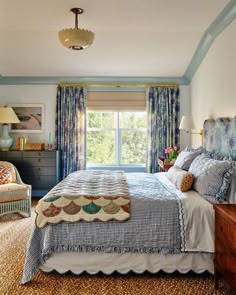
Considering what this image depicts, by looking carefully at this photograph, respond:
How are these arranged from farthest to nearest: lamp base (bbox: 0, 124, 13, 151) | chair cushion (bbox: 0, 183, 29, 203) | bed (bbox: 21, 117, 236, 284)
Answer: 1. lamp base (bbox: 0, 124, 13, 151)
2. chair cushion (bbox: 0, 183, 29, 203)
3. bed (bbox: 21, 117, 236, 284)

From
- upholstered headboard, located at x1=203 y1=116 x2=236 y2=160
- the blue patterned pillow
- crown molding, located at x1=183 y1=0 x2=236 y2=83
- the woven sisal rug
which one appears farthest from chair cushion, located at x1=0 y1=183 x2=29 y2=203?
crown molding, located at x1=183 y1=0 x2=236 y2=83

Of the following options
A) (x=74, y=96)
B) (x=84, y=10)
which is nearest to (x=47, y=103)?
(x=74, y=96)

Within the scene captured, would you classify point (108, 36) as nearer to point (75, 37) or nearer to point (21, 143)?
point (75, 37)

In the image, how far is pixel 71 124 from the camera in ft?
19.1

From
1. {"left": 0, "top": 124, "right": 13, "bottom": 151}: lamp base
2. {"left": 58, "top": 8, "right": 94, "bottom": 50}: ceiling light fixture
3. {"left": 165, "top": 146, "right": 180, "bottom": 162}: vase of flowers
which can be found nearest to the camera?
{"left": 58, "top": 8, "right": 94, "bottom": 50}: ceiling light fixture

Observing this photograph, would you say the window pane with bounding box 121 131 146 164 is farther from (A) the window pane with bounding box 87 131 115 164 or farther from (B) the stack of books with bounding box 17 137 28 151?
(B) the stack of books with bounding box 17 137 28 151

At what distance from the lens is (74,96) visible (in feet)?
19.1

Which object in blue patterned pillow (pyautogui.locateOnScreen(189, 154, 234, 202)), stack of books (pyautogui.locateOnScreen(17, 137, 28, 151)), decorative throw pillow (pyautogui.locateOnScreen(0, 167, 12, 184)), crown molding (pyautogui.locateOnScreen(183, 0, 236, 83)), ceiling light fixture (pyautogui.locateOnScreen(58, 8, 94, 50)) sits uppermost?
crown molding (pyautogui.locateOnScreen(183, 0, 236, 83))

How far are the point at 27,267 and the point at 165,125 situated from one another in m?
3.99

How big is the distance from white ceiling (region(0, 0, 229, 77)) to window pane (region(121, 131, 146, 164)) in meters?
1.17

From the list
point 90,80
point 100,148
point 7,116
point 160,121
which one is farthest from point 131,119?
point 7,116

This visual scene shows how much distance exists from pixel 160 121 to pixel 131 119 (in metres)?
0.60

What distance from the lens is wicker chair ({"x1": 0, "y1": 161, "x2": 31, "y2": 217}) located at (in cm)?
420

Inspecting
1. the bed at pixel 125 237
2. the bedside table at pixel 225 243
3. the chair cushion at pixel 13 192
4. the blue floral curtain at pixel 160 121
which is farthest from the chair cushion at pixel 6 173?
the bedside table at pixel 225 243
